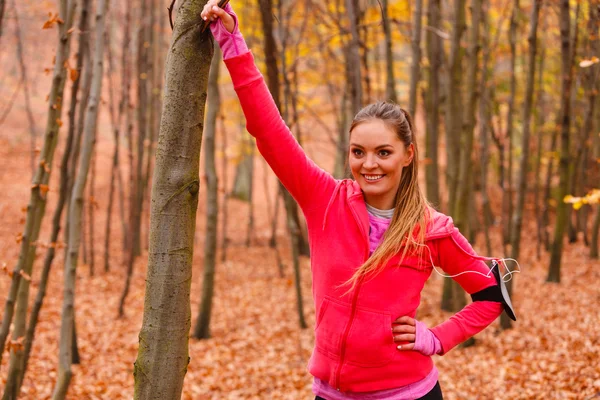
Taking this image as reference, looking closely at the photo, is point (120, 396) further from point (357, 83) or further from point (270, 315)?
point (357, 83)

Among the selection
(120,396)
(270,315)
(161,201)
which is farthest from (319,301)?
(270,315)

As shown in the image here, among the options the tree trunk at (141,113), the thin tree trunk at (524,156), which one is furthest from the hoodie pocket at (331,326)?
the tree trunk at (141,113)

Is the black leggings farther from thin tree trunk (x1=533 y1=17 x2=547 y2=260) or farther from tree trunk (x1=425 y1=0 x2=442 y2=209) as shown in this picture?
thin tree trunk (x1=533 y1=17 x2=547 y2=260)

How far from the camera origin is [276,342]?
709 cm

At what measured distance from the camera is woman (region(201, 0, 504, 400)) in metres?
1.86

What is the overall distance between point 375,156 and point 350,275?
44 cm

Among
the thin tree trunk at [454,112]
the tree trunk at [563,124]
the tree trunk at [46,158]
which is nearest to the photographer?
the tree trunk at [46,158]

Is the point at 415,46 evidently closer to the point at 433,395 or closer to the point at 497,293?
the point at 497,293

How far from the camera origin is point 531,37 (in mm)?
6328

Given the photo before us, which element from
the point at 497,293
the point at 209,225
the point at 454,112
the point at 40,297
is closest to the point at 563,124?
the point at 454,112

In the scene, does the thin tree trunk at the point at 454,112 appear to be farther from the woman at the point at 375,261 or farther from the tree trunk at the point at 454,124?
the woman at the point at 375,261

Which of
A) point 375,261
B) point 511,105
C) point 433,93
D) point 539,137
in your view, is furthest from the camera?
point 539,137

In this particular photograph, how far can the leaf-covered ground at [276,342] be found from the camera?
513cm

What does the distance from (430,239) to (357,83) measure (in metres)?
4.26
